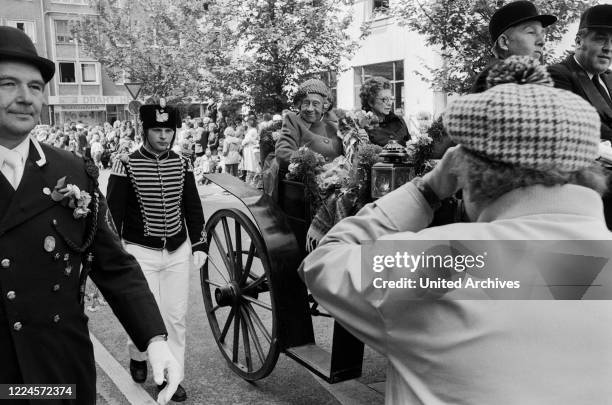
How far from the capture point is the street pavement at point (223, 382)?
11.9 feet

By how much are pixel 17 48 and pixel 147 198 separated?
7.60 feet

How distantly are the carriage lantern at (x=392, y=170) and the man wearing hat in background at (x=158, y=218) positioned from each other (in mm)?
1760

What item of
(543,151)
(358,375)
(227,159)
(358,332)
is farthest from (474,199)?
(227,159)

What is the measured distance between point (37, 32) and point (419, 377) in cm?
4683

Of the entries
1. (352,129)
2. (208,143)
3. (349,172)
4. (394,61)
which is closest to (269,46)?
(394,61)

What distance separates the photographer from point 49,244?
76.8 inches

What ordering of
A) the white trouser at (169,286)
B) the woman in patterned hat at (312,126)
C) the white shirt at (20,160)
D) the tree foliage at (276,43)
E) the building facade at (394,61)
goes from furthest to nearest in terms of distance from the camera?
the building facade at (394,61), the tree foliage at (276,43), the woman in patterned hat at (312,126), the white trouser at (169,286), the white shirt at (20,160)

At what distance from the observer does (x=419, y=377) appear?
3.92ft

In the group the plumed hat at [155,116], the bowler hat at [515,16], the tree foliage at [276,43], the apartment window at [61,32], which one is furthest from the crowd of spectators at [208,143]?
the apartment window at [61,32]

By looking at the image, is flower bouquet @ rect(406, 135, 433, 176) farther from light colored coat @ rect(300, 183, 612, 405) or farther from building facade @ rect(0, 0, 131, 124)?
building facade @ rect(0, 0, 131, 124)

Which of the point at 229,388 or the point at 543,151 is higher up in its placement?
the point at 543,151

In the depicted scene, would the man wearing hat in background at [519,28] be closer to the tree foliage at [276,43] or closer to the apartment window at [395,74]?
the tree foliage at [276,43]

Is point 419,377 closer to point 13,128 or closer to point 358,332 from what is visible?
point 358,332

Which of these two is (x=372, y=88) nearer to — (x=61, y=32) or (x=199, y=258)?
(x=199, y=258)
